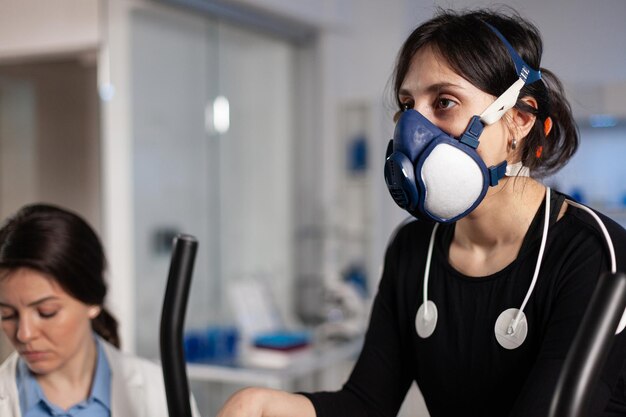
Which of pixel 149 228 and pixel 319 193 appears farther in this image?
pixel 319 193

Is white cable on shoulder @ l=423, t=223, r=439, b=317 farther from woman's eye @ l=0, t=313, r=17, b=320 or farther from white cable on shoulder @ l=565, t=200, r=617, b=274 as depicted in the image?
woman's eye @ l=0, t=313, r=17, b=320

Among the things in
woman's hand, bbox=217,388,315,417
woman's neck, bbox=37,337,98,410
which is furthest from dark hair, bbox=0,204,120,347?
woman's hand, bbox=217,388,315,417

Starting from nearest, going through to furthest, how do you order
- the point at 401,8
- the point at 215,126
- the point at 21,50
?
the point at 21,50
the point at 215,126
the point at 401,8

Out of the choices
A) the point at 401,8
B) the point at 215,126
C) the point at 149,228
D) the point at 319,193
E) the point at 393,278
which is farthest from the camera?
the point at 319,193

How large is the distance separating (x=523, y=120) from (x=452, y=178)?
15 centimetres

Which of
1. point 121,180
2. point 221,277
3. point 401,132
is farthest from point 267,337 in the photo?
point 401,132

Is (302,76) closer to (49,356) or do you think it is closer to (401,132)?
(49,356)

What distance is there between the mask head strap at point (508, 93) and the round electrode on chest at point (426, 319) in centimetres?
29

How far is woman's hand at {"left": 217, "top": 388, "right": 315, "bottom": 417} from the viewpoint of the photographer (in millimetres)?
942

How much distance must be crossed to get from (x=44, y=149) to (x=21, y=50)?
1.03 feet

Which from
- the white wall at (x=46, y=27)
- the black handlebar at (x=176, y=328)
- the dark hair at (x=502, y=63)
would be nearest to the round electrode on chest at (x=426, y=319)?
the dark hair at (x=502, y=63)

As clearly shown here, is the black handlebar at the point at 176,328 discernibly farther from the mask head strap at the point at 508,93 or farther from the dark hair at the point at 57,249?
the dark hair at the point at 57,249

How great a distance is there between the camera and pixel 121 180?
2783 millimetres

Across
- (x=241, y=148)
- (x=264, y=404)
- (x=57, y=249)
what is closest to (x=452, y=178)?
(x=264, y=404)
